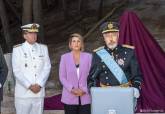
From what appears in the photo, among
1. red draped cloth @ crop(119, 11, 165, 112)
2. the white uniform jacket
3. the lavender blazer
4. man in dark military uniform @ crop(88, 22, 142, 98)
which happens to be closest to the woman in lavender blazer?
the lavender blazer

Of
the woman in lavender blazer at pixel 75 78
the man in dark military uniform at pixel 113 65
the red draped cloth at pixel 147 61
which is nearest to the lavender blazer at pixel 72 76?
the woman in lavender blazer at pixel 75 78

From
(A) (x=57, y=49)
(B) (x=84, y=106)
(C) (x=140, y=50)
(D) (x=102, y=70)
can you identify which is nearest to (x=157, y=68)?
(C) (x=140, y=50)

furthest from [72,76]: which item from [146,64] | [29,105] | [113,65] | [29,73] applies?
[146,64]

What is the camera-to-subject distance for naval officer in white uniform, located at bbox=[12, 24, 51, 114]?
5.78 metres

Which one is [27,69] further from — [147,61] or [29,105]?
[147,61]

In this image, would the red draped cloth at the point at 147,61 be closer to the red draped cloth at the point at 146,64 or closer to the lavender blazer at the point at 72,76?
the red draped cloth at the point at 146,64

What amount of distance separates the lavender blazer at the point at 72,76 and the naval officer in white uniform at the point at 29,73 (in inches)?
11.7

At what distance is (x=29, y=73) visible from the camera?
229 inches

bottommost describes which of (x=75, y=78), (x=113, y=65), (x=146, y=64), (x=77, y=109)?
(x=77, y=109)

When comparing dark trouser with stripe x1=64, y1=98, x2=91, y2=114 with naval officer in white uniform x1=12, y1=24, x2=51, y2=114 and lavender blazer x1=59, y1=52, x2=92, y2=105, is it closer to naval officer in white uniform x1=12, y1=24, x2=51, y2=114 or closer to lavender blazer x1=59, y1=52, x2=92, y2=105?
lavender blazer x1=59, y1=52, x2=92, y2=105

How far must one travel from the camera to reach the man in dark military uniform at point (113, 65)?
481 cm

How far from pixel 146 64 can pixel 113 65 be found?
8.89 ft

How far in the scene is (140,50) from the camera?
748cm

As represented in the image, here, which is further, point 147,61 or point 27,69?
point 147,61
